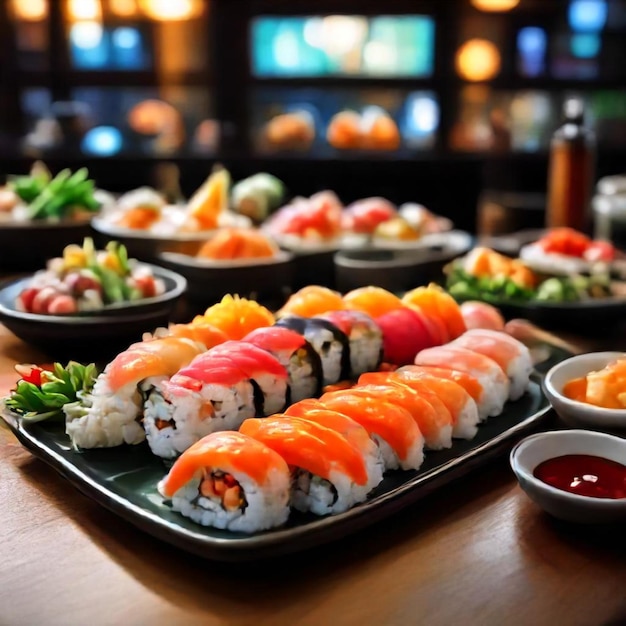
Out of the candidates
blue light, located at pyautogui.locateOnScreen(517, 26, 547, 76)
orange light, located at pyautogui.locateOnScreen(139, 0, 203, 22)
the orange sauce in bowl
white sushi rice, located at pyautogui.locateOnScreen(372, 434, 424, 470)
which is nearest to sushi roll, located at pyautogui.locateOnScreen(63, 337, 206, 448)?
white sushi rice, located at pyautogui.locateOnScreen(372, 434, 424, 470)

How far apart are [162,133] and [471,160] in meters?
3.04

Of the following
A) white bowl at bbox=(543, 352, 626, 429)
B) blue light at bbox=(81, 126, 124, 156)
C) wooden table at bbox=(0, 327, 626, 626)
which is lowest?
wooden table at bbox=(0, 327, 626, 626)

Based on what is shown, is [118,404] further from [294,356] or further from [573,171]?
[573,171]

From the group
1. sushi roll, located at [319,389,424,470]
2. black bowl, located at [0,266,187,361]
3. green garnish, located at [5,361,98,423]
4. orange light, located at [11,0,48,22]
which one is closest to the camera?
sushi roll, located at [319,389,424,470]

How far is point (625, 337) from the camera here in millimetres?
2207

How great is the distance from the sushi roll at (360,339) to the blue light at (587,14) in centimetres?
508

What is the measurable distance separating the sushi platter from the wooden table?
40 millimetres

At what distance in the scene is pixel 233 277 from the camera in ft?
7.66

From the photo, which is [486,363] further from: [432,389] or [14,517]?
[14,517]

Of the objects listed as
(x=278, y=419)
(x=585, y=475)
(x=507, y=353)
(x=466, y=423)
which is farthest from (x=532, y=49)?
(x=278, y=419)

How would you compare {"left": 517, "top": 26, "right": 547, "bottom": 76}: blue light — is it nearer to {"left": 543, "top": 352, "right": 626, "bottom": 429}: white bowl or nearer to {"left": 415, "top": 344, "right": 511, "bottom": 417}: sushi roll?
{"left": 543, "top": 352, "right": 626, "bottom": 429}: white bowl

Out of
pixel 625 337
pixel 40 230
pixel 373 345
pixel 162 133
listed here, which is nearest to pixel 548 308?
pixel 625 337

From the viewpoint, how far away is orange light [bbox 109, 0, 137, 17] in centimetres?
589

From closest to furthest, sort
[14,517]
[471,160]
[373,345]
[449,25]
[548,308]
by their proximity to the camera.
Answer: [14,517], [373,345], [548,308], [471,160], [449,25]
